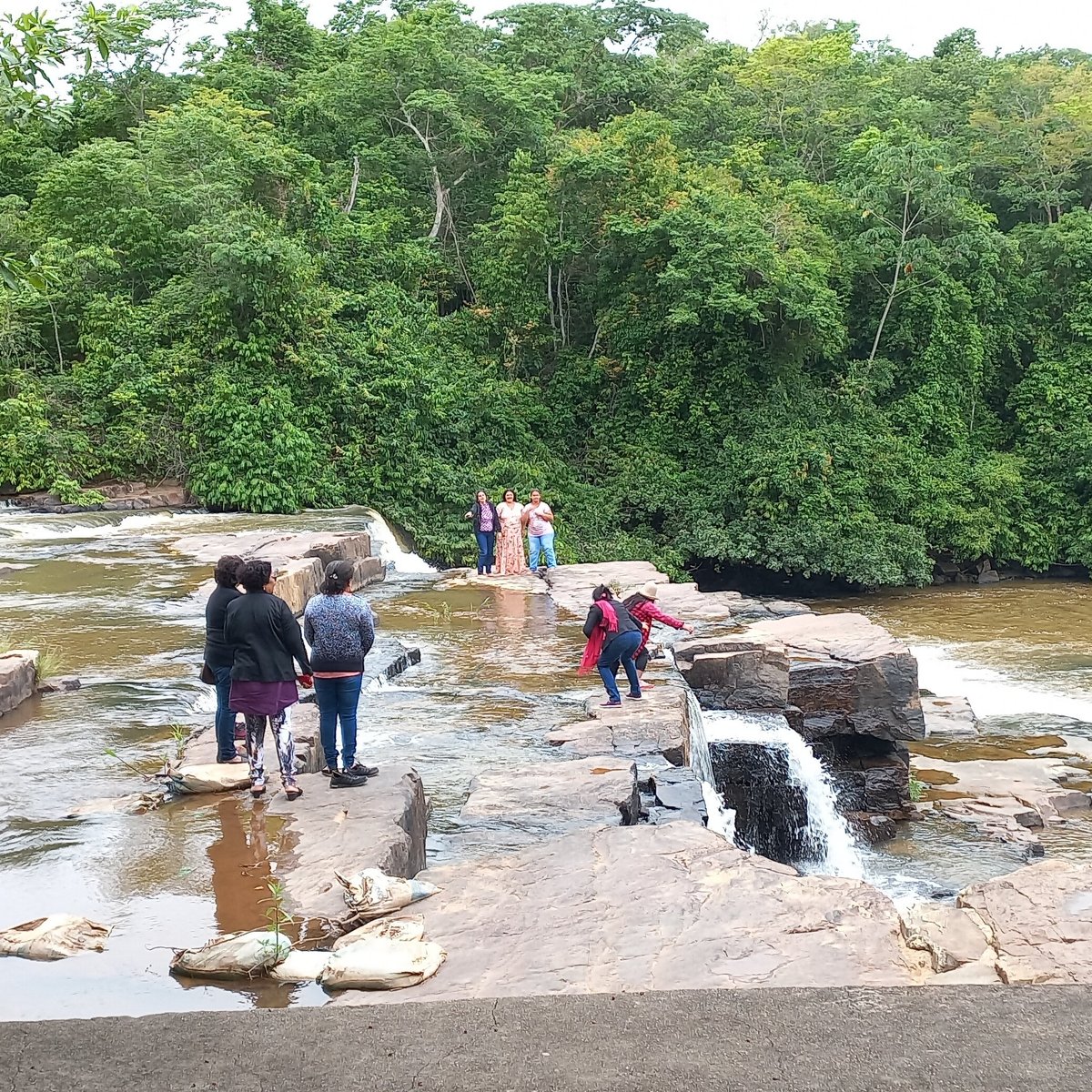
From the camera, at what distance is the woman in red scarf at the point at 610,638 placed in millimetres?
9531

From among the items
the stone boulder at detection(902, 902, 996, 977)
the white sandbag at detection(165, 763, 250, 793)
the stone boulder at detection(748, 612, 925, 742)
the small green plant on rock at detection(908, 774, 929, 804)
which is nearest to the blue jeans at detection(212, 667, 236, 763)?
the white sandbag at detection(165, 763, 250, 793)

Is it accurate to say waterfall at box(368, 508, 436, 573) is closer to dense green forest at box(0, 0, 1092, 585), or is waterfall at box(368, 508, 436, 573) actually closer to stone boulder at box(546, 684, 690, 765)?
dense green forest at box(0, 0, 1092, 585)

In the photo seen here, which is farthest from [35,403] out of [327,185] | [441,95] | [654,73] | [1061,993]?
[1061,993]

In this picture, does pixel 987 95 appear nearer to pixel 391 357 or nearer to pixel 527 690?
pixel 391 357

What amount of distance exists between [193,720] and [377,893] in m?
4.18

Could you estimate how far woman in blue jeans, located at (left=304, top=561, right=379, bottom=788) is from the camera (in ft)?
23.0

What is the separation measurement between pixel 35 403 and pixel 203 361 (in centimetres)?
325

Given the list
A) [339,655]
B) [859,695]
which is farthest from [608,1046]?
[859,695]

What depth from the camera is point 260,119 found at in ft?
96.1

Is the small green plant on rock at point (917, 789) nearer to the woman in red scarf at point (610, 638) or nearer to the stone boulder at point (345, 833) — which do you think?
the woman in red scarf at point (610, 638)

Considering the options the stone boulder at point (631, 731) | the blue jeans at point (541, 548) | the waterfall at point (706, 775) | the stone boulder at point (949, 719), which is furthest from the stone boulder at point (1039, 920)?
the blue jeans at point (541, 548)

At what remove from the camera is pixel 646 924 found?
5.50 meters

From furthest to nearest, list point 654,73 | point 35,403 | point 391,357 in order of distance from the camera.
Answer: point 654,73, point 391,357, point 35,403

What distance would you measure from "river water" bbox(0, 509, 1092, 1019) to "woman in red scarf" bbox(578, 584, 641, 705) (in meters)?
0.46
